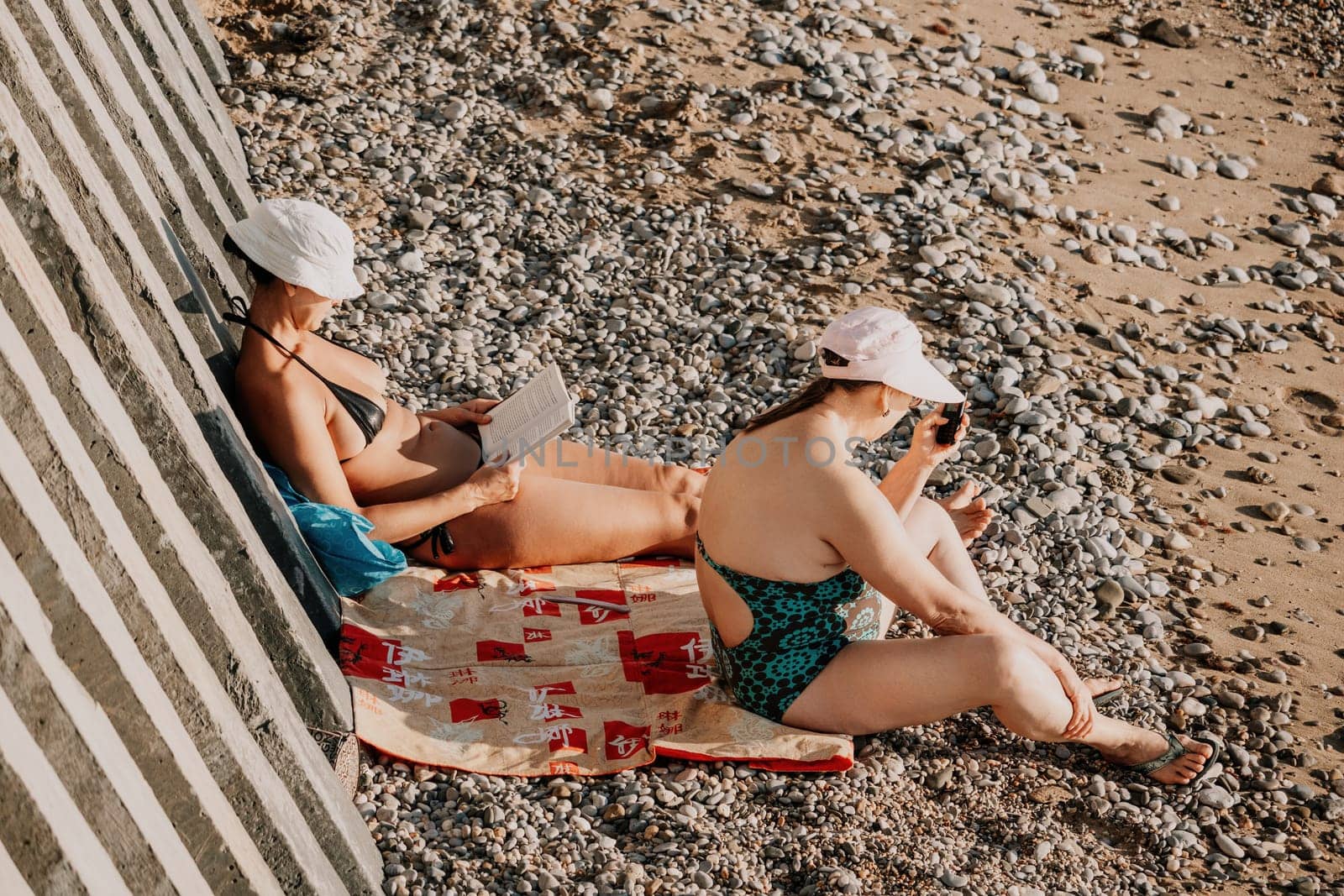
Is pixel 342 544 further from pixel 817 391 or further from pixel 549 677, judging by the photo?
pixel 817 391

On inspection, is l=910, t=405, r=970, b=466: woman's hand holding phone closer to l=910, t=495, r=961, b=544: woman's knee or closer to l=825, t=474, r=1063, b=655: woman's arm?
l=910, t=495, r=961, b=544: woman's knee

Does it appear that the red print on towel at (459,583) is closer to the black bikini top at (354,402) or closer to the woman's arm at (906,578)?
the black bikini top at (354,402)

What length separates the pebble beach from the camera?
3887 mm

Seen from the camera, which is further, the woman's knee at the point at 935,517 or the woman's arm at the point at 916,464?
the woman's knee at the point at 935,517

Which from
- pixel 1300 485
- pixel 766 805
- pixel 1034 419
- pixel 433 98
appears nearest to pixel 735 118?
pixel 433 98

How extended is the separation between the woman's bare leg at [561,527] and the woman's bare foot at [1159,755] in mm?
1649

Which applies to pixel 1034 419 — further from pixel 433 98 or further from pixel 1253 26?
pixel 1253 26

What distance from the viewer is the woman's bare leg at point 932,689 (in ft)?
12.7

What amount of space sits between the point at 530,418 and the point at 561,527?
1.42ft

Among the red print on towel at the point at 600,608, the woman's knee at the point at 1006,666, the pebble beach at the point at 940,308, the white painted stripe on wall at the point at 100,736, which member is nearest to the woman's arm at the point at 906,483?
the woman's knee at the point at 1006,666

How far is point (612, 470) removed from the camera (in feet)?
16.2

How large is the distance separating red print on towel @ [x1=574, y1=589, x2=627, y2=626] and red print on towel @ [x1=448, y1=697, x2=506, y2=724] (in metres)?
0.47

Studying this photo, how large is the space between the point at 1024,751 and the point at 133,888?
2809 millimetres

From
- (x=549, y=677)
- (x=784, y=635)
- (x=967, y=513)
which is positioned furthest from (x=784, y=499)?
(x=967, y=513)
